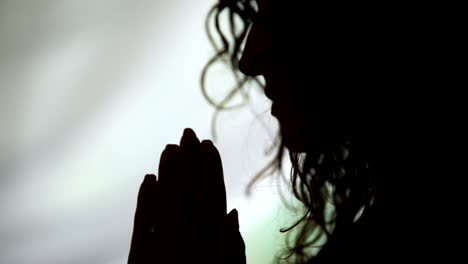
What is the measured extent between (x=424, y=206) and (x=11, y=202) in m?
0.60

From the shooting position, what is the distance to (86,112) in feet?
2.09

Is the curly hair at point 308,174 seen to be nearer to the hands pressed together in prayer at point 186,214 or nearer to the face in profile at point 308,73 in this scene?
the face in profile at point 308,73

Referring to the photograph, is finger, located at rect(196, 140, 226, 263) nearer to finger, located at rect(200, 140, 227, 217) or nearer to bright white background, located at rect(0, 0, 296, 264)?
finger, located at rect(200, 140, 227, 217)

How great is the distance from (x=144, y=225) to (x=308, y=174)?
1.44 feet

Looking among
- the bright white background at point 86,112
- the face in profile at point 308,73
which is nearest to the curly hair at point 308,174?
the bright white background at point 86,112

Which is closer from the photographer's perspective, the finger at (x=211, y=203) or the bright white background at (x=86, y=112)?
the finger at (x=211, y=203)

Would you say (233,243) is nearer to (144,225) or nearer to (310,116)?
(144,225)

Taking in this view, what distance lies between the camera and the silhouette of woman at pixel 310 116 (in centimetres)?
41

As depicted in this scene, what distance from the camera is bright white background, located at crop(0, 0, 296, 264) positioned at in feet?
2.01

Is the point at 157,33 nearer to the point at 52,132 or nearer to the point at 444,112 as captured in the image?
the point at 52,132

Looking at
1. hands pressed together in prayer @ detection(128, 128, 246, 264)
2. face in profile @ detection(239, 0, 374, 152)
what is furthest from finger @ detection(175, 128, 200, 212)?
face in profile @ detection(239, 0, 374, 152)

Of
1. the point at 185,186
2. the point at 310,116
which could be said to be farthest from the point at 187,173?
the point at 310,116

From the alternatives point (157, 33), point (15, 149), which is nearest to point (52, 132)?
point (15, 149)

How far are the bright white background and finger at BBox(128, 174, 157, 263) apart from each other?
220 mm
